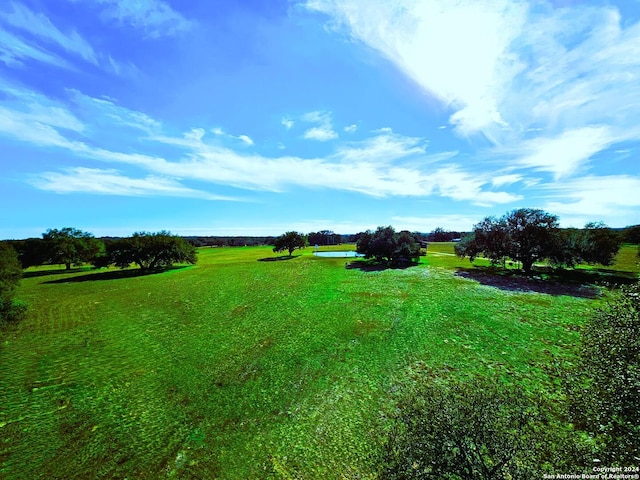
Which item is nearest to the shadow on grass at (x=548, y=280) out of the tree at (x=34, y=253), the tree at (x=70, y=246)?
the tree at (x=70, y=246)

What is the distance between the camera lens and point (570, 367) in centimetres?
1599

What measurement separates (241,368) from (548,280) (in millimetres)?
47267

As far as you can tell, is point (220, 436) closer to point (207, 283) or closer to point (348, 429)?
point (348, 429)

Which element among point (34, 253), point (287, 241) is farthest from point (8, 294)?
point (287, 241)

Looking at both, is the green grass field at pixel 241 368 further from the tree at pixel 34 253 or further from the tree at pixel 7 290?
the tree at pixel 34 253

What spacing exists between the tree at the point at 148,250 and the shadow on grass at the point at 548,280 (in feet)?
180

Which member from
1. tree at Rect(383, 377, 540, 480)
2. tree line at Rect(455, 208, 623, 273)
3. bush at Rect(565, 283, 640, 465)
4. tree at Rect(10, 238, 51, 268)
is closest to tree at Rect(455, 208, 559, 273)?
tree line at Rect(455, 208, 623, 273)

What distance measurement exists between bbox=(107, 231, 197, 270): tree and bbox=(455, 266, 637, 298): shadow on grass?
54.9m

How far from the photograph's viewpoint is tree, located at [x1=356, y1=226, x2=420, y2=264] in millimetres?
60438

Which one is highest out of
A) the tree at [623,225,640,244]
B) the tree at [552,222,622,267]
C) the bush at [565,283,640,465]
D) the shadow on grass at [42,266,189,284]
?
the tree at [623,225,640,244]

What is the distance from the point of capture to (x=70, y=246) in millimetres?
62438

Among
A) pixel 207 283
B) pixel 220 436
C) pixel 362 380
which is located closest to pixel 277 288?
pixel 207 283

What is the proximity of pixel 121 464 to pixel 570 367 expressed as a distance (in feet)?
75.8

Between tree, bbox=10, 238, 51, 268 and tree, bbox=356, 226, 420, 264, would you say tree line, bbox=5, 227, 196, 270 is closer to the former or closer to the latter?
tree, bbox=10, 238, 51, 268
